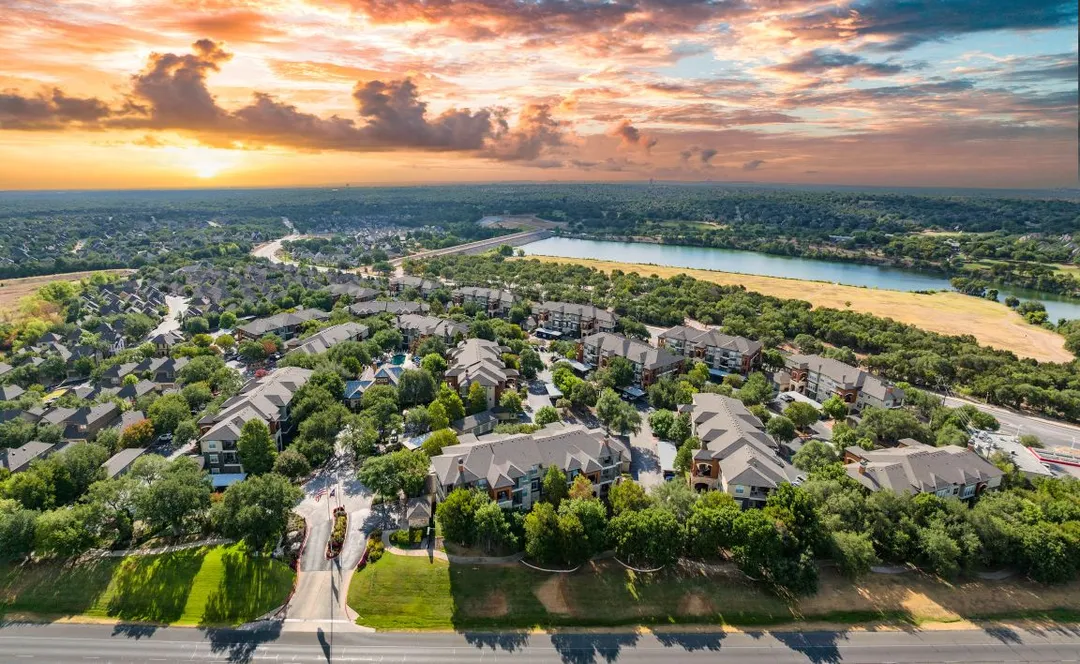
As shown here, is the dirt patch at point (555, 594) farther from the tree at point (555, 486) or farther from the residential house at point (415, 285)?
the residential house at point (415, 285)

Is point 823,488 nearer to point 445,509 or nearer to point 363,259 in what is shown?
point 445,509

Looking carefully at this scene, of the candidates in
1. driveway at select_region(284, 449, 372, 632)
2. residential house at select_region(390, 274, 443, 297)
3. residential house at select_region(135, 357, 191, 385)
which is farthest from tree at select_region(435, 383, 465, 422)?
residential house at select_region(390, 274, 443, 297)

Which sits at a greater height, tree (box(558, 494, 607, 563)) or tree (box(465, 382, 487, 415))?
tree (box(465, 382, 487, 415))

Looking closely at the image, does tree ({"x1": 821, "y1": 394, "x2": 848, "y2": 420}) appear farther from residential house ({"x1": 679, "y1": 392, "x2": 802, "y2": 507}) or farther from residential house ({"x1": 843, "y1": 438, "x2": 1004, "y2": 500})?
residential house ({"x1": 679, "y1": 392, "x2": 802, "y2": 507})

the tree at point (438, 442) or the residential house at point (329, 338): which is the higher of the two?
the residential house at point (329, 338)

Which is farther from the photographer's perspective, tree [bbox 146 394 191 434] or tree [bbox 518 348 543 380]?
tree [bbox 518 348 543 380]

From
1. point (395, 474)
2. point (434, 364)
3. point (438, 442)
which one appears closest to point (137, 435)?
point (395, 474)

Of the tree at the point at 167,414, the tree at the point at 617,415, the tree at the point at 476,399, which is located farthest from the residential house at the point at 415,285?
the tree at the point at 617,415
